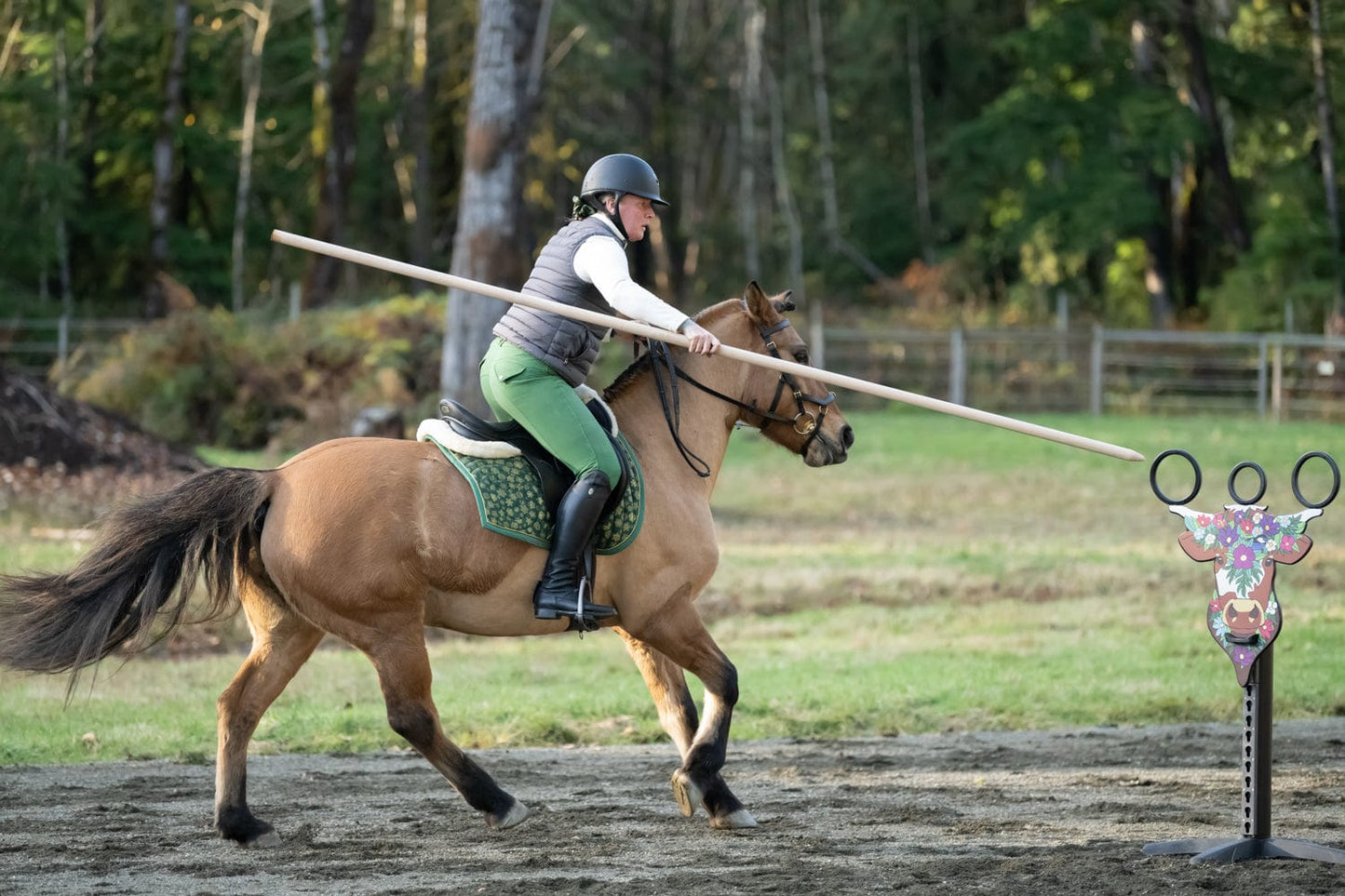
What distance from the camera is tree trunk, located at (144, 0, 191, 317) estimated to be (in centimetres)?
3650

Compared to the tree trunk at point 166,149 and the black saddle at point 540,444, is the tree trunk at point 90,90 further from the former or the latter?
the black saddle at point 540,444

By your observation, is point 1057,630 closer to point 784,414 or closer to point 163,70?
point 784,414

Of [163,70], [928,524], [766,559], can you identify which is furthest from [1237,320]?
[163,70]

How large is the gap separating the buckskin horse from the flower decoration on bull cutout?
1.99 metres

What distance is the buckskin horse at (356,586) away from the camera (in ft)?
21.5

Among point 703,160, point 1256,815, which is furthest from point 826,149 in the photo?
point 1256,815

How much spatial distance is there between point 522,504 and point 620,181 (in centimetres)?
144

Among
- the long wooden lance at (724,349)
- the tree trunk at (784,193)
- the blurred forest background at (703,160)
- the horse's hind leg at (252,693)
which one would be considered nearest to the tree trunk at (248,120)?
the blurred forest background at (703,160)

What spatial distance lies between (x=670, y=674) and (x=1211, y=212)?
34.3 metres

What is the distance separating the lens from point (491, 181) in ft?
58.6

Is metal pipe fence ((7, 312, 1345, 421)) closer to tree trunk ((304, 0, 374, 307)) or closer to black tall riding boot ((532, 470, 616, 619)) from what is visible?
tree trunk ((304, 0, 374, 307))

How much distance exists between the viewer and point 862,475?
2250 cm

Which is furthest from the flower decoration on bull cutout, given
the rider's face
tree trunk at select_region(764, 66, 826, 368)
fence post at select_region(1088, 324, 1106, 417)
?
tree trunk at select_region(764, 66, 826, 368)

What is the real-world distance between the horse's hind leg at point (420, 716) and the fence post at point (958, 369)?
24228 mm
